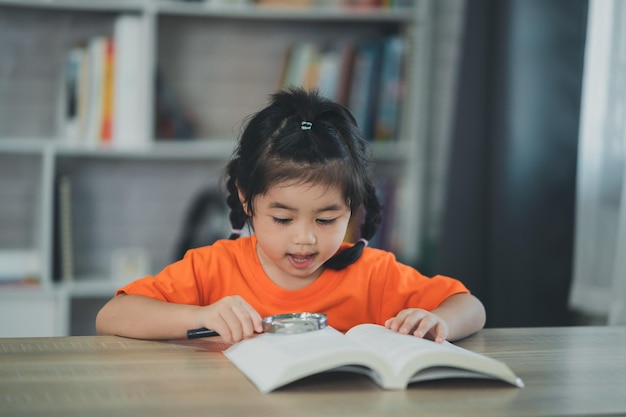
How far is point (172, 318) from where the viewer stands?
48.1 inches

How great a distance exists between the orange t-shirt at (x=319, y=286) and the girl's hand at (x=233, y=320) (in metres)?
0.27

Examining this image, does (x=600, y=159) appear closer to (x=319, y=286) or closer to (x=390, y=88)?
(x=319, y=286)

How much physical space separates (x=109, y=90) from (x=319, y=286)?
154cm

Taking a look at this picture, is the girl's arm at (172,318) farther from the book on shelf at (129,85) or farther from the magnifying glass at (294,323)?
the book on shelf at (129,85)

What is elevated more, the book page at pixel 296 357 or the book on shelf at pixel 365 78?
the book on shelf at pixel 365 78

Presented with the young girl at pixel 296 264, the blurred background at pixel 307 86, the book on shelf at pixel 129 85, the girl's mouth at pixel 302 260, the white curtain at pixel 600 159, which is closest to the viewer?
the young girl at pixel 296 264

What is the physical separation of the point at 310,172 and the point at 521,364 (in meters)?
0.44

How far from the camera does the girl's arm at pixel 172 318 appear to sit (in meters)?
1.13

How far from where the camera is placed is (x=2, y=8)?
2.93 metres

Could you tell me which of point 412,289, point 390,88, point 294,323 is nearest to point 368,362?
point 294,323

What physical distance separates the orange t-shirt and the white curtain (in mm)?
715

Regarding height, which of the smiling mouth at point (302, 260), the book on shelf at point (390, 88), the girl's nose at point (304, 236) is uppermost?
the book on shelf at point (390, 88)

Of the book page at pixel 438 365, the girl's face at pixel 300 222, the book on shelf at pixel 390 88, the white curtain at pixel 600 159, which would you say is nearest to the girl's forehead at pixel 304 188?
the girl's face at pixel 300 222

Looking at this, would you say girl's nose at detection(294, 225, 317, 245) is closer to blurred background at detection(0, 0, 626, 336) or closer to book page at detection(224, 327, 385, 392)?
book page at detection(224, 327, 385, 392)
